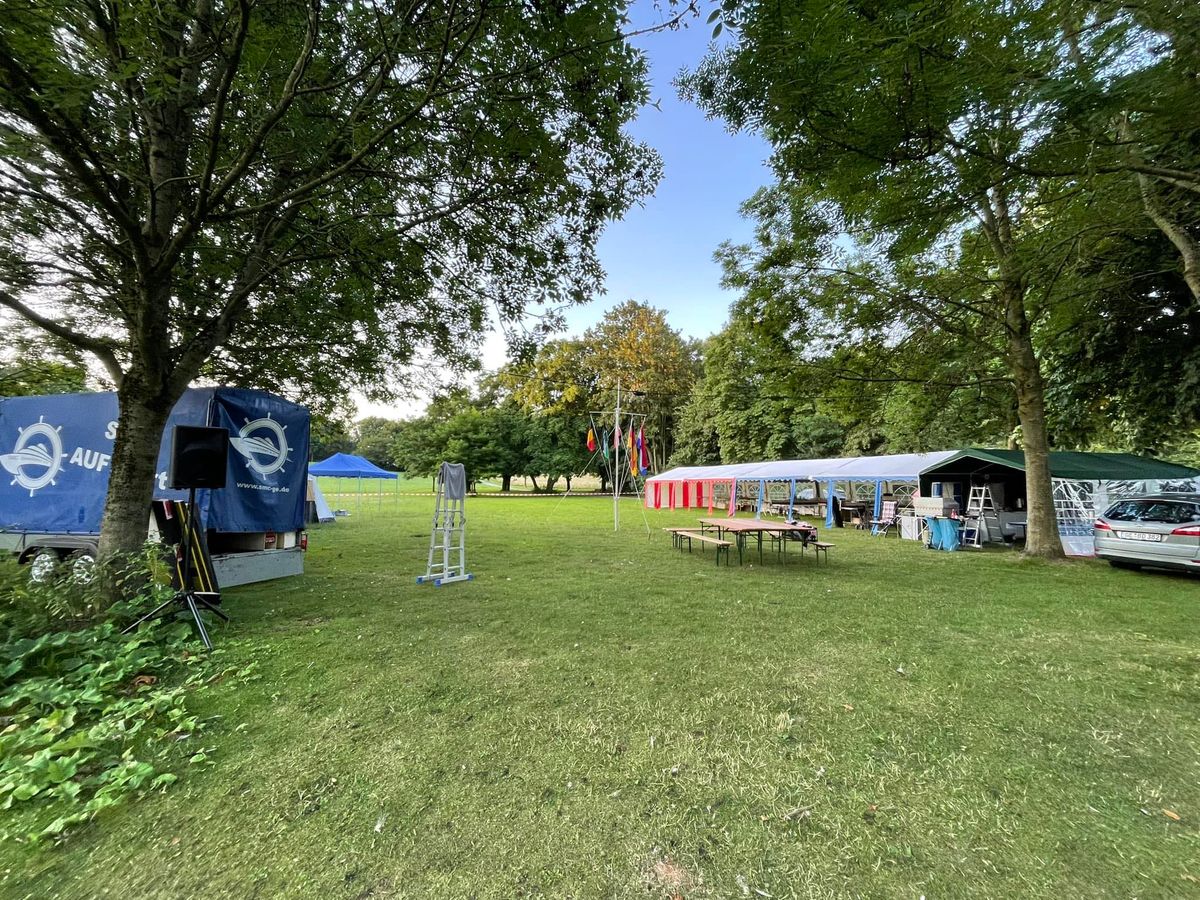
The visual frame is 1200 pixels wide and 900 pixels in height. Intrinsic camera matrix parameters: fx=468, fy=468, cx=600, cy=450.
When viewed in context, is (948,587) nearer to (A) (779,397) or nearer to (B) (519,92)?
(A) (779,397)

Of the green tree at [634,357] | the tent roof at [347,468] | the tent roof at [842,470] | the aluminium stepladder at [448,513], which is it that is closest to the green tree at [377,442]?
the green tree at [634,357]

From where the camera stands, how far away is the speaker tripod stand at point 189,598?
4125mm

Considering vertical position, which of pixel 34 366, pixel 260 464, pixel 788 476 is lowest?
pixel 788 476

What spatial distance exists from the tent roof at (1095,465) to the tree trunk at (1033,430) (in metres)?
1.74

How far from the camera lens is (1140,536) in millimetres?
7562

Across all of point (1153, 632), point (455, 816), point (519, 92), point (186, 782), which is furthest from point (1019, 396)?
point (186, 782)

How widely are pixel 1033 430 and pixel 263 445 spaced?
43.7ft

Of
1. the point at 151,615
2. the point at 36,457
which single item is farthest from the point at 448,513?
the point at 36,457

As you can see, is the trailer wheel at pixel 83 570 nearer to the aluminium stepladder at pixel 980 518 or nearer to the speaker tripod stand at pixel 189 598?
the speaker tripod stand at pixel 189 598

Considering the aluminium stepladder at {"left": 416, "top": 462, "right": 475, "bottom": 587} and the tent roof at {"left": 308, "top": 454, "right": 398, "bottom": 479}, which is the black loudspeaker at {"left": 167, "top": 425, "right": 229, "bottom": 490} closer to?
the aluminium stepladder at {"left": 416, "top": 462, "right": 475, "bottom": 587}

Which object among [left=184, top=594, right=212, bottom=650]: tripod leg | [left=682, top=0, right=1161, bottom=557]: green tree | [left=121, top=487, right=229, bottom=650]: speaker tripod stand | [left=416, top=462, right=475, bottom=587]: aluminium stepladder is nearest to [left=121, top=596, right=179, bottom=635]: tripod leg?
[left=121, top=487, right=229, bottom=650]: speaker tripod stand

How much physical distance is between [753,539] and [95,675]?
41.4 ft

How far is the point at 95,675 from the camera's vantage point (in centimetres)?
335

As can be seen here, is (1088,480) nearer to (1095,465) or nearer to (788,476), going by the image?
(1095,465)
